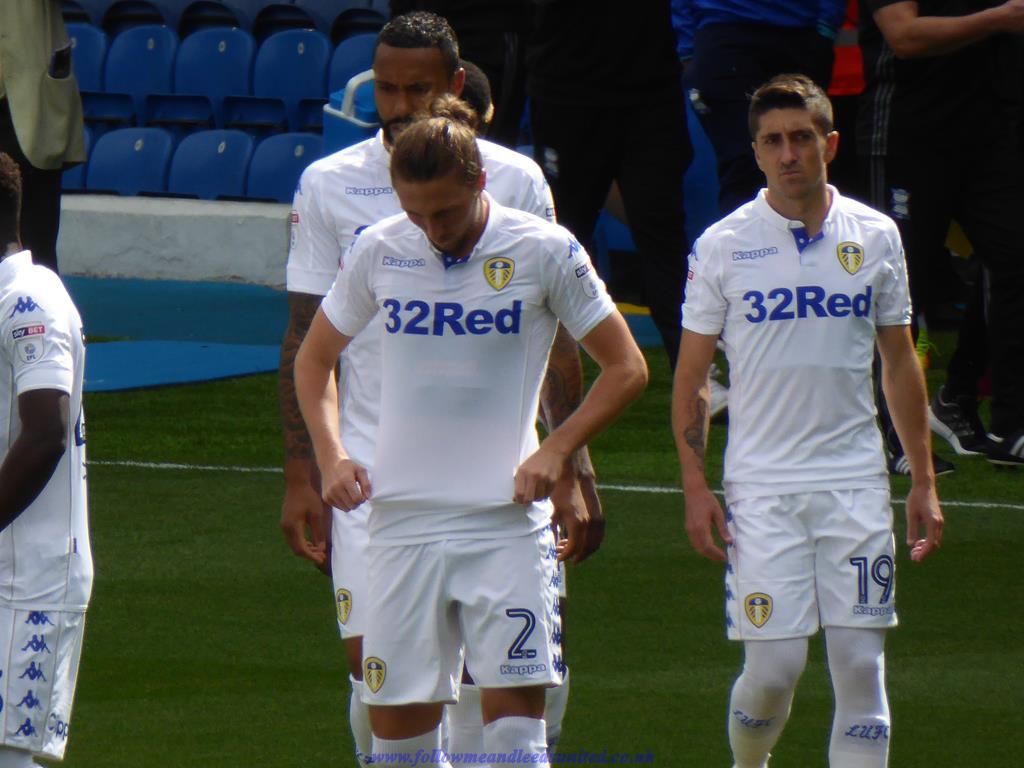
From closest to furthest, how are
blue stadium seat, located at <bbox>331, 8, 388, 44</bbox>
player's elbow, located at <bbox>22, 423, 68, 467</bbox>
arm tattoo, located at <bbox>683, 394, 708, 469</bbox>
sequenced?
player's elbow, located at <bbox>22, 423, 68, 467</bbox> < arm tattoo, located at <bbox>683, 394, 708, 469</bbox> < blue stadium seat, located at <bbox>331, 8, 388, 44</bbox>

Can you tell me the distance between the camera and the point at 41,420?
3.96m

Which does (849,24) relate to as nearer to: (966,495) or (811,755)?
(966,495)

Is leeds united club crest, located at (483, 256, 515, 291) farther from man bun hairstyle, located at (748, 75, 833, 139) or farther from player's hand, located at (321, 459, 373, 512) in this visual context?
man bun hairstyle, located at (748, 75, 833, 139)

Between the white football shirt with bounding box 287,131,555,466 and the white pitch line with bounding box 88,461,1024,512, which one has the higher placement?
the white football shirt with bounding box 287,131,555,466

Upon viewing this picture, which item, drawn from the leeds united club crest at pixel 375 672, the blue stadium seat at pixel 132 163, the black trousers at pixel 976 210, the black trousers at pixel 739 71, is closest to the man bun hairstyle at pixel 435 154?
the leeds united club crest at pixel 375 672

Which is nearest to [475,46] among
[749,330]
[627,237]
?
[627,237]

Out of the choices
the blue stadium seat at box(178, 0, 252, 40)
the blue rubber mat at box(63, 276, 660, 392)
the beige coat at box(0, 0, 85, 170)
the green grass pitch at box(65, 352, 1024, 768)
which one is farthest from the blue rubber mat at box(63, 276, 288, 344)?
the green grass pitch at box(65, 352, 1024, 768)

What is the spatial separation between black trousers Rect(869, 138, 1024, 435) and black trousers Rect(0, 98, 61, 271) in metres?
3.92

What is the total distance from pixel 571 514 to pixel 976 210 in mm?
4423

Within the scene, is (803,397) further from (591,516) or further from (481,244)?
(481,244)

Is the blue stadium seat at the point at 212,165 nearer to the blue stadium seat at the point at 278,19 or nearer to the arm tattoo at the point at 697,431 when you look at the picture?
the blue stadium seat at the point at 278,19

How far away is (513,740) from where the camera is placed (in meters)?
4.14

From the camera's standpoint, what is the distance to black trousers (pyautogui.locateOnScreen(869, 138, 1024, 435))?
832cm

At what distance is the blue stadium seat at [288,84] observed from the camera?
17734mm
